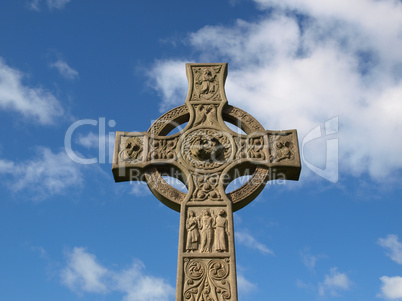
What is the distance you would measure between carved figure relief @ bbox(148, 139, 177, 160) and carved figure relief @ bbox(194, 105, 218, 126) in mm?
531

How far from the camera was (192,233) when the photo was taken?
5.79m

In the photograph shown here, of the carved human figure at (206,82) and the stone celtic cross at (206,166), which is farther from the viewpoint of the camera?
the carved human figure at (206,82)

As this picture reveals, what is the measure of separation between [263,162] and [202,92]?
1.66m

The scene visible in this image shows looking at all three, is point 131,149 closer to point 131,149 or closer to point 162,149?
point 131,149

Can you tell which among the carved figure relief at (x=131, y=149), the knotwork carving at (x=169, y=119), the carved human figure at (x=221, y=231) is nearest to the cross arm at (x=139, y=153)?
the carved figure relief at (x=131, y=149)

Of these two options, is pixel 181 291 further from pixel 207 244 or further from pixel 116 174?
pixel 116 174

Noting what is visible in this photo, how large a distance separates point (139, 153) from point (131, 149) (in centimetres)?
15

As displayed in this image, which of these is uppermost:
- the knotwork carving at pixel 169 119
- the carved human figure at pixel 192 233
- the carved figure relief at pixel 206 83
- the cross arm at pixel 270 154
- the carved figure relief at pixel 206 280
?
the carved figure relief at pixel 206 83

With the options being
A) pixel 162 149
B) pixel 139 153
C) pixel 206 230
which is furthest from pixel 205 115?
pixel 206 230

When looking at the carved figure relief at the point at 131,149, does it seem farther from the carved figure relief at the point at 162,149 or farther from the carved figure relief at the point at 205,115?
the carved figure relief at the point at 205,115

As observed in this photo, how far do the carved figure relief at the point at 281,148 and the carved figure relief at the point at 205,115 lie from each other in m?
0.97

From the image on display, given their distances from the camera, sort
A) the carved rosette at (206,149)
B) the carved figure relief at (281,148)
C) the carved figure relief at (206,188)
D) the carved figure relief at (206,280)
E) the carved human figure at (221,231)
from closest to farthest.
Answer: the carved figure relief at (206,280) → the carved human figure at (221,231) → the carved figure relief at (206,188) → the carved rosette at (206,149) → the carved figure relief at (281,148)

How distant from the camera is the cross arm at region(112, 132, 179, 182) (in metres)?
6.63

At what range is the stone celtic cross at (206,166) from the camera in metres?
5.52
